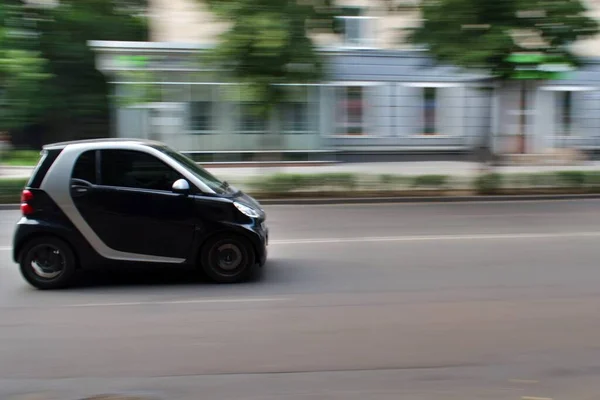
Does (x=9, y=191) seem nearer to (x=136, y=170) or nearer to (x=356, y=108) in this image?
(x=136, y=170)

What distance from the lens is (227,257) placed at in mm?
6750

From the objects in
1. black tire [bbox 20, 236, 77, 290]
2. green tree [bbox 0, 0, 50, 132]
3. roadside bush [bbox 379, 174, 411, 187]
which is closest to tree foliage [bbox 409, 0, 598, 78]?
roadside bush [bbox 379, 174, 411, 187]

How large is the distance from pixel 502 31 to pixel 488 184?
4.14 m

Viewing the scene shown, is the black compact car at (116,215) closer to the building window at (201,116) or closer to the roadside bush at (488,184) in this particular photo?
the roadside bush at (488,184)

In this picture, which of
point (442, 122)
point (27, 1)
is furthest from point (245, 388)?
A: point (442, 122)

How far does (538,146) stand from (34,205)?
2350 centimetres

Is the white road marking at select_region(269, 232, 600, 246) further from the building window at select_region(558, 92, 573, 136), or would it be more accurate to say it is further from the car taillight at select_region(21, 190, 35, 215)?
the building window at select_region(558, 92, 573, 136)

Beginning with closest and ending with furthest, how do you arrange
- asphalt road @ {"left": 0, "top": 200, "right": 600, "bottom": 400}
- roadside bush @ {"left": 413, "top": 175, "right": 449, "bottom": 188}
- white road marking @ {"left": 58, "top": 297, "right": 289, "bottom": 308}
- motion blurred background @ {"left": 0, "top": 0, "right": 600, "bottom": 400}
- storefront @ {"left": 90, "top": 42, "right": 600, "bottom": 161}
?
asphalt road @ {"left": 0, "top": 200, "right": 600, "bottom": 400}
motion blurred background @ {"left": 0, "top": 0, "right": 600, "bottom": 400}
white road marking @ {"left": 58, "top": 297, "right": 289, "bottom": 308}
roadside bush @ {"left": 413, "top": 175, "right": 449, "bottom": 188}
storefront @ {"left": 90, "top": 42, "right": 600, "bottom": 161}

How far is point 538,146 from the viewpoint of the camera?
25.8m

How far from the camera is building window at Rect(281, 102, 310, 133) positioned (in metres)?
23.2

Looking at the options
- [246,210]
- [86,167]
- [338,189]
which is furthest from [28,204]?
[338,189]

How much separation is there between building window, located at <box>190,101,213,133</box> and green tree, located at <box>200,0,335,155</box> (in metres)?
8.17

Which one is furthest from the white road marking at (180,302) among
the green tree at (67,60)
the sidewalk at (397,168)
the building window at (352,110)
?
the building window at (352,110)

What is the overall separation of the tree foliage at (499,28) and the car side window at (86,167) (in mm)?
9344
